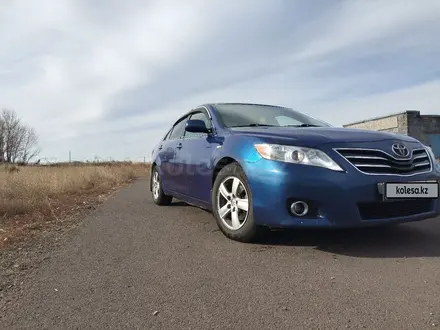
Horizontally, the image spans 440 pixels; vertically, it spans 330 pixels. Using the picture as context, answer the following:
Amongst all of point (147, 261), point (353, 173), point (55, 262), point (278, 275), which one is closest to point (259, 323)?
point (278, 275)

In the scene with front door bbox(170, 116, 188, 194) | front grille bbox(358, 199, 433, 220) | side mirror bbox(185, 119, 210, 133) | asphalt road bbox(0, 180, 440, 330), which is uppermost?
side mirror bbox(185, 119, 210, 133)

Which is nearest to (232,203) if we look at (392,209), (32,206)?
(392,209)

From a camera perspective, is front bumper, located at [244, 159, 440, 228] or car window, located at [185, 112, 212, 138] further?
car window, located at [185, 112, 212, 138]

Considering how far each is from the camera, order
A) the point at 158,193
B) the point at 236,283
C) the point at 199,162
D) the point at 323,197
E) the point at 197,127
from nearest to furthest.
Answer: the point at 236,283, the point at 323,197, the point at 197,127, the point at 199,162, the point at 158,193

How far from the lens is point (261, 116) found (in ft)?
16.6

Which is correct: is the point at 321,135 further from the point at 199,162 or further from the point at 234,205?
the point at 199,162

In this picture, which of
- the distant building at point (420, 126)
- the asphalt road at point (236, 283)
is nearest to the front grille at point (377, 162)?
the asphalt road at point (236, 283)

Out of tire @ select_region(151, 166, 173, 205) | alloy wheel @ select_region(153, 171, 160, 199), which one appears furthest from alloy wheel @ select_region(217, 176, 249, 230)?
alloy wheel @ select_region(153, 171, 160, 199)

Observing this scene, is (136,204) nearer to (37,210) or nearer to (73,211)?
(73,211)

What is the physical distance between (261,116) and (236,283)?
8.72 feet

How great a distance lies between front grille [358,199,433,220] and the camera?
3455 mm

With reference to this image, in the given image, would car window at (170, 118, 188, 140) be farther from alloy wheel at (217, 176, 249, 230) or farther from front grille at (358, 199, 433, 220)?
front grille at (358, 199, 433, 220)

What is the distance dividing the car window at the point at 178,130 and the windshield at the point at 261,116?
3.37 ft

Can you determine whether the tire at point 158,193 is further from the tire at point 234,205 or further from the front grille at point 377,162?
the front grille at point 377,162
